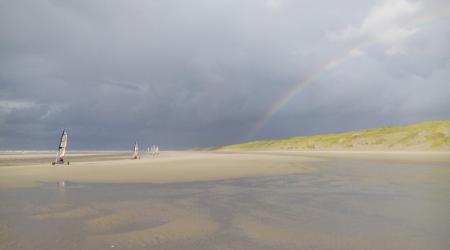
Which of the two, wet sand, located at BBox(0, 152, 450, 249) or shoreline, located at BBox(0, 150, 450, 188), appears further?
shoreline, located at BBox(0, 150, 450, 188)

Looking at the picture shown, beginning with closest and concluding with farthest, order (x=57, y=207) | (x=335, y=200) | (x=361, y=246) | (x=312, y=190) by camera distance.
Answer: (x=361, y=246) < (x=57, y=207) < (x=335, y=200) < (x=312, y=190)

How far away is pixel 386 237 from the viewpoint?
33.2 feet

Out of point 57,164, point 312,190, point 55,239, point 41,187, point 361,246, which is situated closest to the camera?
point 361,246

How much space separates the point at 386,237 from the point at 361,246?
1.27 meters

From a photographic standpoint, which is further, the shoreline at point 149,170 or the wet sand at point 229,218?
the shoreline at point 149,170

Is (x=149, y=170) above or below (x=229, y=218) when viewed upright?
above

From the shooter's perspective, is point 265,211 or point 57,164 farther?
point 57,164

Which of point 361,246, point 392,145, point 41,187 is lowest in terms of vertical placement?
point 361,246

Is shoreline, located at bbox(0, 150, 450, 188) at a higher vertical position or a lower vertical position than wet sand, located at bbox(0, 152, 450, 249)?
higher

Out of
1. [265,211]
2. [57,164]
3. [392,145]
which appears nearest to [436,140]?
[392,145]

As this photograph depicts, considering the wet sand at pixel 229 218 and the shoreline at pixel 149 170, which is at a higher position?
the shoreline at pixel 149 170

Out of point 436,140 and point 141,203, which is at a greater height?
point 436,140

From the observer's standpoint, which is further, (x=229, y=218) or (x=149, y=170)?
(x=149, y=170)

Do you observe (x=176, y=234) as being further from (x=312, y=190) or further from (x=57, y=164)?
(x=57, y=164)
